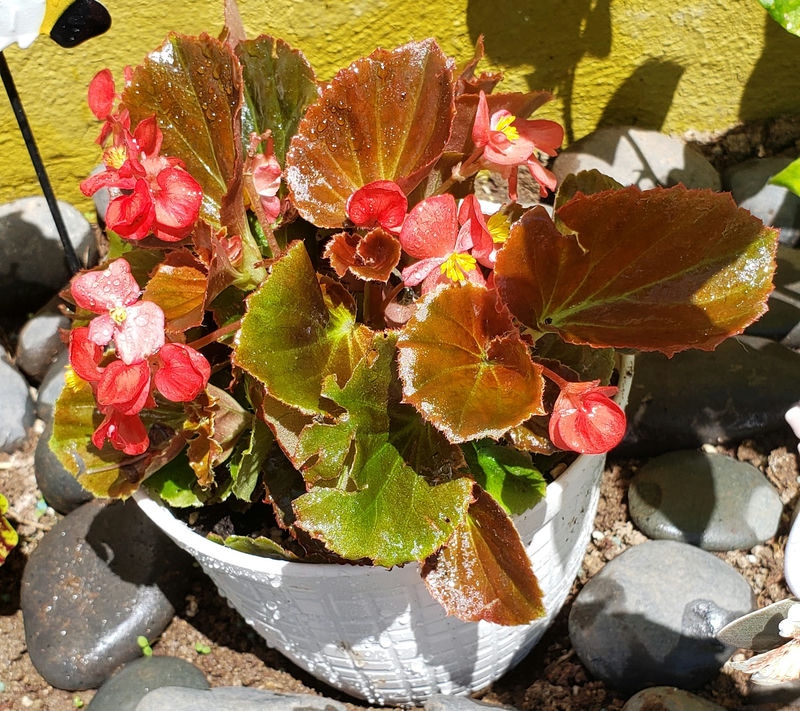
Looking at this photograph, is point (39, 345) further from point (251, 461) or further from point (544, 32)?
point (544, 32)

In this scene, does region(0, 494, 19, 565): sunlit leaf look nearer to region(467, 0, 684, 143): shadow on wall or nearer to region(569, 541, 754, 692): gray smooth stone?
region(569, 541, 754, 692): gray smooth stone

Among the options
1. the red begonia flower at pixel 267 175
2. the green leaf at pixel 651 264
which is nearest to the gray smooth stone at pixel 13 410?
the red begonia flower at pixel 267 175

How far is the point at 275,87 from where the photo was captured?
877mm

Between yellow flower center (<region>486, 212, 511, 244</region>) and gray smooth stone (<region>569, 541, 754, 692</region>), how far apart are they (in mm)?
569

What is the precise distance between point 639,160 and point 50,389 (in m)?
0.95

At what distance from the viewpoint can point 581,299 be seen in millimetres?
723

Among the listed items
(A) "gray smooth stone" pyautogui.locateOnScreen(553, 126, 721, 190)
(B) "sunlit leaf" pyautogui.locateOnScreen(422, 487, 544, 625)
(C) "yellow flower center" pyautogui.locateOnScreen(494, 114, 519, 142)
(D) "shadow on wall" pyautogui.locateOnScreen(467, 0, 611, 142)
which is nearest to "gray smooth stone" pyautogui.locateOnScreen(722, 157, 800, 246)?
(A) "gray smooth stone" pyautogui.locateOnScreen(553, 126, 721, 190)

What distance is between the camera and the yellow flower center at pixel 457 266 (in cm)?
68

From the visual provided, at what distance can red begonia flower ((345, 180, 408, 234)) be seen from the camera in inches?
27.1

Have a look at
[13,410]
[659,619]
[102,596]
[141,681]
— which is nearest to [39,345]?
[13,410]

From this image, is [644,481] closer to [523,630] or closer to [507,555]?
[523,630]

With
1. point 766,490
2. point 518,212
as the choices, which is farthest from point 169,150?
point 766,490

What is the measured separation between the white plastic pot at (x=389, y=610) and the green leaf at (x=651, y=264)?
0.63ft

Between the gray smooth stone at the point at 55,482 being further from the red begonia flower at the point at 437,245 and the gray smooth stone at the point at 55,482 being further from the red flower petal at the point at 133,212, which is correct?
the red begonia flower at the point at 437,245
